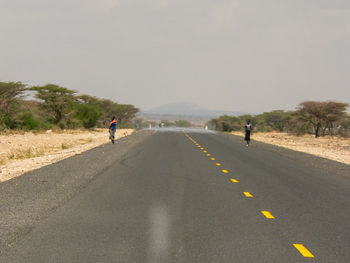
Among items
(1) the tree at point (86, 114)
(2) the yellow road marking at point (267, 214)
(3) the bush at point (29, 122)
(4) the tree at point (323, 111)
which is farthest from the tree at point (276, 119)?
(2) the yellow road marking at point (267, 214)

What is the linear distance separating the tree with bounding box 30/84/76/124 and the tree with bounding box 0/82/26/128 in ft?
26.1

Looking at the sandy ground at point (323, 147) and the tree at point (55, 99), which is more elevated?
the tree at point (55, 99)

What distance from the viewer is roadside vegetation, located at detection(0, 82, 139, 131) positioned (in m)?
29.9

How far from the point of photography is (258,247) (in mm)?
5102

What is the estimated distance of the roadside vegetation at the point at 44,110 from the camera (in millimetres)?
29891

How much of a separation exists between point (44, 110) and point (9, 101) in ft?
31.6

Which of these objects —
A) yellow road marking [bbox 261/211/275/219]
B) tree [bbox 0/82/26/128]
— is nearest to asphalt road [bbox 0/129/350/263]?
yellow road marking [bbox 261/211/275/219]

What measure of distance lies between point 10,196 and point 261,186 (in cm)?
620

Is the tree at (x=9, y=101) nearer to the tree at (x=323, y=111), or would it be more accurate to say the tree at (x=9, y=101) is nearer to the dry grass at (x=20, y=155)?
the dry grass at (x=20, y=155)

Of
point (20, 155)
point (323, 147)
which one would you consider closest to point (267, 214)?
point (20, 155)

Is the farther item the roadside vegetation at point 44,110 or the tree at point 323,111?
the tree at point 323,111

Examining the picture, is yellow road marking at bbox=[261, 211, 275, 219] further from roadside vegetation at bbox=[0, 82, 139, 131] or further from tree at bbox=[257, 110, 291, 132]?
tree at bbox=[257, 110, 291, 132]

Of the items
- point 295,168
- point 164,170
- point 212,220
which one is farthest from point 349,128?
point 212,220

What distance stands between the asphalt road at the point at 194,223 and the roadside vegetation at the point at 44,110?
2215 cm
